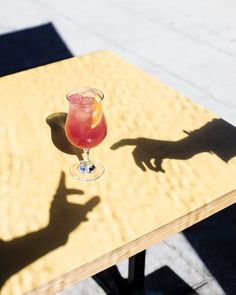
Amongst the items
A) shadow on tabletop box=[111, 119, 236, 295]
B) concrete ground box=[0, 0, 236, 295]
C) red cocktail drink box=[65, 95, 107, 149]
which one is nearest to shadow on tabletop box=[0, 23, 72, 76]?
concrete ground box=[0, 0, 236, 295]

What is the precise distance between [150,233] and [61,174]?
1.20ft

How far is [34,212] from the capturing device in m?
1.46

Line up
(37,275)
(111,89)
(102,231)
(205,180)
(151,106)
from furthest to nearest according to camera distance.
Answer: (111,89)
(151,106)
(205,180)
(102,231)
(37,275)

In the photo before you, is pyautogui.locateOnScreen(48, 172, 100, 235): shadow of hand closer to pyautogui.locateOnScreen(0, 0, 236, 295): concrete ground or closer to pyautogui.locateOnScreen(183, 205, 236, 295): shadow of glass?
pyautogui.locateOnScreen(0, 0, 236, 295): concrete ground

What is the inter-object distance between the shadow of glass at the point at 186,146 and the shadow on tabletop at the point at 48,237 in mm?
255

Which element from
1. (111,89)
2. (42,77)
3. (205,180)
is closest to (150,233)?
(205,180)

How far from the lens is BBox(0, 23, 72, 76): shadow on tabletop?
4195 millimetres

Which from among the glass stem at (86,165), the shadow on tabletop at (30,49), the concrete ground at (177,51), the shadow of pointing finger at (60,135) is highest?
the glass stem at (86,165)

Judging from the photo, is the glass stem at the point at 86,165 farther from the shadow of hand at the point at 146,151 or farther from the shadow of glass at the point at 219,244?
the shadow of glass at the point at 219,244

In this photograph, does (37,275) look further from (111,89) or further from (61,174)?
(111,89)

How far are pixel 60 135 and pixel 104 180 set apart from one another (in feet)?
1.01

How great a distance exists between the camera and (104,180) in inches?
62.6

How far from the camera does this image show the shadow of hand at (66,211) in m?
1.41

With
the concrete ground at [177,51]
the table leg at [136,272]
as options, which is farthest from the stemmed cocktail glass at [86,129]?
the concrete ground at [177,51]
